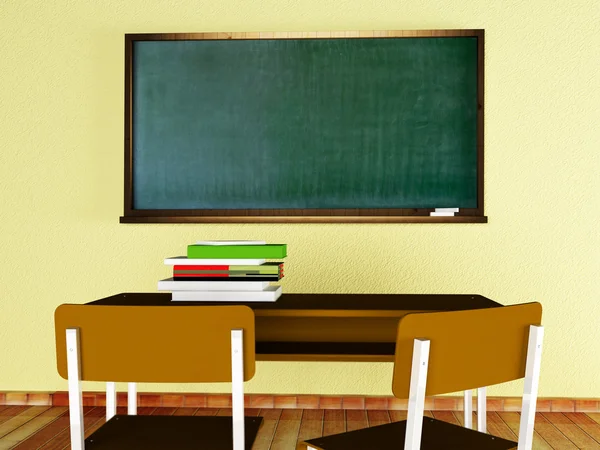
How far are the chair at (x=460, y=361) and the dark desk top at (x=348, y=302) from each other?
55 cm

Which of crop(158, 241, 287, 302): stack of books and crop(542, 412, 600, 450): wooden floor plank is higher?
crop(158, 241, 287, 302): stack of books

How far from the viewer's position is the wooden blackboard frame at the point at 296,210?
10.1 ft

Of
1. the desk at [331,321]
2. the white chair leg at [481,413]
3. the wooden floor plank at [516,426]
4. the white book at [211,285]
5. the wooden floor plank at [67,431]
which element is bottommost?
the wooden floor plank at [67,431]

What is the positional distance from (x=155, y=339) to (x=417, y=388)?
59cm

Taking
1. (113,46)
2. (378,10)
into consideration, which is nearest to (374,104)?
A: (378,10)

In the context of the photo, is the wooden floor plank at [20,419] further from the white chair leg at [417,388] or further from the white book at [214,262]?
Answer: the white chair leg at [417,388]

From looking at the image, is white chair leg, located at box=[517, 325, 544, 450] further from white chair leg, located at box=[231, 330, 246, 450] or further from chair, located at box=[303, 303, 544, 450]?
white chair leg, located at box=[231, 330, 246, 450]

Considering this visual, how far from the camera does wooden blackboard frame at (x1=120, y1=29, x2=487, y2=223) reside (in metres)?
3.08

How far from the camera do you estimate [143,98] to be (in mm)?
3184

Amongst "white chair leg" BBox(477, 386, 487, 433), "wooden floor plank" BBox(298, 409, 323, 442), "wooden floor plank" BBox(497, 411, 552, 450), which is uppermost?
"white chair leg" BBox(477, 386, 487, 433)

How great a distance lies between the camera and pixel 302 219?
3119 mm

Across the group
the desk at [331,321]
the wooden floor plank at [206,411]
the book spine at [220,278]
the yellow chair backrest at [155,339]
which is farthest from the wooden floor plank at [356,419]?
the yellow chair backrest at [155,339]

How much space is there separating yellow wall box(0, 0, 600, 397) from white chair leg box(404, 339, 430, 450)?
1.83 meters

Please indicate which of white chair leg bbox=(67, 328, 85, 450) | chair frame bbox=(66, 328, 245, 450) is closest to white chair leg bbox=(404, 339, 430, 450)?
chair frame bbox=(66, 328, 245, 450)
